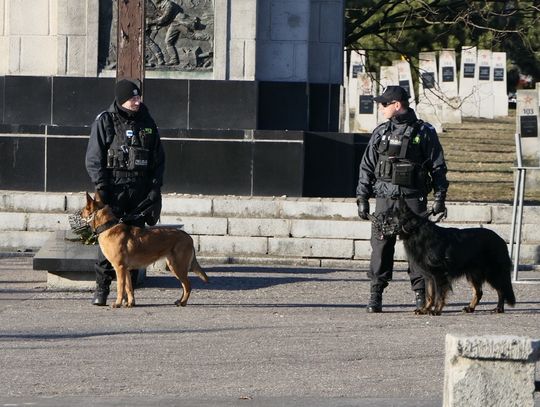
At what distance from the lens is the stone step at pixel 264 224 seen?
16.0 metres

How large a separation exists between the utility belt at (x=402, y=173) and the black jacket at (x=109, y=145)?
6.16 ft

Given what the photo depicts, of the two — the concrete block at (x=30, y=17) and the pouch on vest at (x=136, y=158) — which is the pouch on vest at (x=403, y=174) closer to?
the pouch on vest at (x=136, y=158)

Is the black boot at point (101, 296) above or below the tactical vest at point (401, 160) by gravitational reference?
below

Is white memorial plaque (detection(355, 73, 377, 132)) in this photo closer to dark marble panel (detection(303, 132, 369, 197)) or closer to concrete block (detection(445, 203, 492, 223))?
dark marble panel (detection(303, 132, 369, 197))

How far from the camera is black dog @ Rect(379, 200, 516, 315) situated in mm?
11438

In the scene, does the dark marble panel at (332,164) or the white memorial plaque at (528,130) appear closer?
the white memorial plaque at (528,130)

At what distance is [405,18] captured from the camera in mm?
21906

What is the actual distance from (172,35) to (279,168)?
6.78ft

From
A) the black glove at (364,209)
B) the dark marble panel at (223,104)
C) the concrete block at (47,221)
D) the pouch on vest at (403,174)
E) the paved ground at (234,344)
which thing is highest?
the dark marble panel at (223,104)

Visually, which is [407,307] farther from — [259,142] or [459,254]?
[259,142]

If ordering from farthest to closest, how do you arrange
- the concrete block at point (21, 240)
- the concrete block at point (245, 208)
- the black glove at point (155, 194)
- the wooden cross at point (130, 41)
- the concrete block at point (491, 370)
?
the concrete block at point (245, 208), the concrete block at point (21, 240), the wooden cross at point (130, 41), the black glove at point (155, 194), the concrete block at point (491, 370)

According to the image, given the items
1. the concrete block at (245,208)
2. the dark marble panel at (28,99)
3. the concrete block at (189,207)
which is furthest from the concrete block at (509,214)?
the dark marble panel at (28,99)

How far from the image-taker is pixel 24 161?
56.2 ft

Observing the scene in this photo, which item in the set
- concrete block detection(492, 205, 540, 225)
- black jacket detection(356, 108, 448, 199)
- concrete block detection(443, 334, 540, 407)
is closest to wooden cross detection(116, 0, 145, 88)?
black jacket detection(356, 108, 448, 199)
